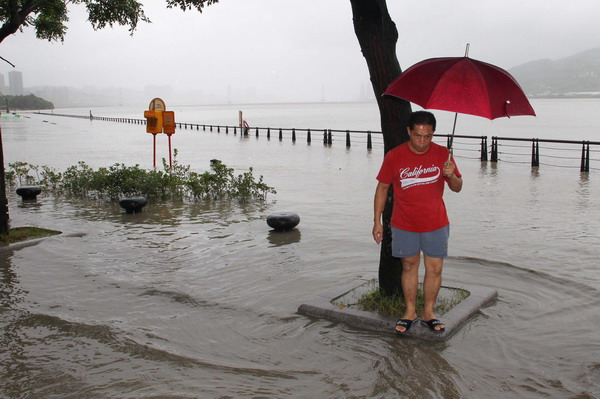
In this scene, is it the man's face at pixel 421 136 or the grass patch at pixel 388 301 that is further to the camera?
the grass patch at pixel 388 301

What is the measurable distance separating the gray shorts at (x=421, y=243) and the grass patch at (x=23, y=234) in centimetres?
674

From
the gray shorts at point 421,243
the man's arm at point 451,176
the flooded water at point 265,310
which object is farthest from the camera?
the gray shorts at point 421,243

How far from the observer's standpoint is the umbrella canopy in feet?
13.8

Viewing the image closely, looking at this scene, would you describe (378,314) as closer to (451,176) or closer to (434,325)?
(434,325)

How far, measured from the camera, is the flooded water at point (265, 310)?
157 inches

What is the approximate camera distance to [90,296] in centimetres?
605

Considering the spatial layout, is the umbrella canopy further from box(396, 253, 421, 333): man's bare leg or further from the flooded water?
the flooded water

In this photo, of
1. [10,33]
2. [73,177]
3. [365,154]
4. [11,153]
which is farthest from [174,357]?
[11,153]

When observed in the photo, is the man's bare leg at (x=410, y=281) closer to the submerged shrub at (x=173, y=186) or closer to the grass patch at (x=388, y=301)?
the grass patch at (x=388, y=301)

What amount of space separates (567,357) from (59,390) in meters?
3.96

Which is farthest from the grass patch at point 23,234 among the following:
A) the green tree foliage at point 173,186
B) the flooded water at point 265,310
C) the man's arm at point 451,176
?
the man's arm at point 451,176

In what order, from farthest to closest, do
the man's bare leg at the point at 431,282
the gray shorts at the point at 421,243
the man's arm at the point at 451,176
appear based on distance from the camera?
→ the man's bare leg at the point at 431,282 < the gray shorts at the point at 421,243 < the man's arm at the point at 451,176

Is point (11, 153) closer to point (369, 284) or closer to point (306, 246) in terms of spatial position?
point (306, 246)

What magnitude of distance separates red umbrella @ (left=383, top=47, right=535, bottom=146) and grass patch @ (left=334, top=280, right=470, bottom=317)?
76.5 inches
